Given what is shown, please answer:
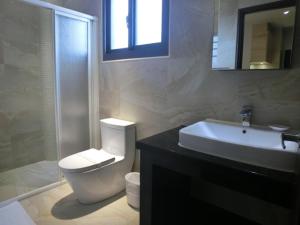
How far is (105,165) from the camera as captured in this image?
1900 mm

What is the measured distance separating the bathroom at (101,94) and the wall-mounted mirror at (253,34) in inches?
1.0

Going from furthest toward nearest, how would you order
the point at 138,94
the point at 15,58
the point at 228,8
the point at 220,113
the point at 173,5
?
the point at 15,58
the point at 138,94
the point at 173,5
the point at 220,113
the point at 228,8

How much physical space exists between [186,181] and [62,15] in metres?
1.97

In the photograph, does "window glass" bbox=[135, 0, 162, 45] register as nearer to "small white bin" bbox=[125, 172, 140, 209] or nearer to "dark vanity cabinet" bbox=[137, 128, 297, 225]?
"dark vanity cabinet" bbox=[137, 128, 297, 225]

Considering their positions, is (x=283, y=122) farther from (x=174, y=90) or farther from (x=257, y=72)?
(x=174, y=90)

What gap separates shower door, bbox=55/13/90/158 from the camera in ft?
7.20

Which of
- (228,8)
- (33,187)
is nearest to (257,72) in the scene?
(228,8)

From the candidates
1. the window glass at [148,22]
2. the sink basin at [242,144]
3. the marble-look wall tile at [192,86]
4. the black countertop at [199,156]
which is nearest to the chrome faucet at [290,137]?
the sink basin at [242,144]

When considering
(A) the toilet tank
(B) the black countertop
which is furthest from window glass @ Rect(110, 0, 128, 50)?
(B) the black countertop

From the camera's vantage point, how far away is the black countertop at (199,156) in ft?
2.85

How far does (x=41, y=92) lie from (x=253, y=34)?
2323mm

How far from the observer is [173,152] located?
1131 mm

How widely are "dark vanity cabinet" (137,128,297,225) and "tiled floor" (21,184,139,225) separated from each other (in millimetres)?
467

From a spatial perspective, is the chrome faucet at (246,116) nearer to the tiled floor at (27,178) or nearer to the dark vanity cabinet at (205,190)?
the dark vanity cabinet at (205,190)
